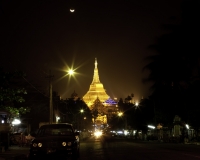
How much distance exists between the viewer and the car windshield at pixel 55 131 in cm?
1891

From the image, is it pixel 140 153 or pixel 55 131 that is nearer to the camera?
pixel 55 131

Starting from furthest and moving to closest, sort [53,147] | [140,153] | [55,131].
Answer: [140,153], [55,131], [53,147]

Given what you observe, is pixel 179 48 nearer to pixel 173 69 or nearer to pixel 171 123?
pixel 173 69

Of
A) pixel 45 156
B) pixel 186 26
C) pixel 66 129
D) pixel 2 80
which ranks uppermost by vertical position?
pixel 186 26

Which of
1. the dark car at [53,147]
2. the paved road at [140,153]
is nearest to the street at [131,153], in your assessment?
the paved road at [140,153]

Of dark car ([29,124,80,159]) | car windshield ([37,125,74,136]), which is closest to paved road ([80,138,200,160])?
car windshield ([37,125,74,136])

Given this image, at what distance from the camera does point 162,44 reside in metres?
50.1

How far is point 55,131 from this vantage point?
19359mm

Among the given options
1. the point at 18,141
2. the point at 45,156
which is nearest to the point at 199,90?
the point at 18,141

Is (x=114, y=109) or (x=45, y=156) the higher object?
(x=114, y=109)

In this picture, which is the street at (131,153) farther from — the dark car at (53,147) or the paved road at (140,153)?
the dark car at (53,147)

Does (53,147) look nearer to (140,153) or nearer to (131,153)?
(131,153)

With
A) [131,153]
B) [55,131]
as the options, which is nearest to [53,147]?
[55,131]

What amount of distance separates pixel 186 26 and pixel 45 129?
30426mm
